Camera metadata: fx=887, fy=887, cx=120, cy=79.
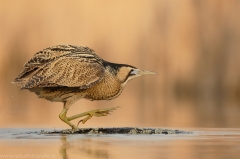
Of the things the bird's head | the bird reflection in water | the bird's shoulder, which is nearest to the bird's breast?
the bird's head

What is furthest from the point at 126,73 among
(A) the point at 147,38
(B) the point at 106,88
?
(A) the point at 147,38

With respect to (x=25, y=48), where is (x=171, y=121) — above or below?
below

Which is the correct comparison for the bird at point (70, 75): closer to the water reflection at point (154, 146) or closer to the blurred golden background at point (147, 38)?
the water reflection at point (154, 146)

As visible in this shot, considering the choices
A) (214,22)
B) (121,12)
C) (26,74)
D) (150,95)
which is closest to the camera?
(26,74)

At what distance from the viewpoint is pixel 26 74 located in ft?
47.0

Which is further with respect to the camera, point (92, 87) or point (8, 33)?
point (8, 33)

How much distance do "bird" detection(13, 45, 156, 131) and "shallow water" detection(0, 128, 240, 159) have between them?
2.43 ft

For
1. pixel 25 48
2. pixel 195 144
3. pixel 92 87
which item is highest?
pixel 25 48

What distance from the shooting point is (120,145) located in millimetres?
11555

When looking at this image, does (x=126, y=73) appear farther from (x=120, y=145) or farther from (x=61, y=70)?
(x=120, y=145)

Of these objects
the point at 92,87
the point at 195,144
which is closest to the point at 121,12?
the point at 92,87

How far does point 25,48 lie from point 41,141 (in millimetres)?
26545

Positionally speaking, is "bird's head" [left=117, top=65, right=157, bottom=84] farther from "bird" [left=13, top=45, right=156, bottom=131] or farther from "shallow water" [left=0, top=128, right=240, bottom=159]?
"shallow water" [left=0, top=128, right=240, bottom=159]

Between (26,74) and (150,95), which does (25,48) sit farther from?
(26,74)
